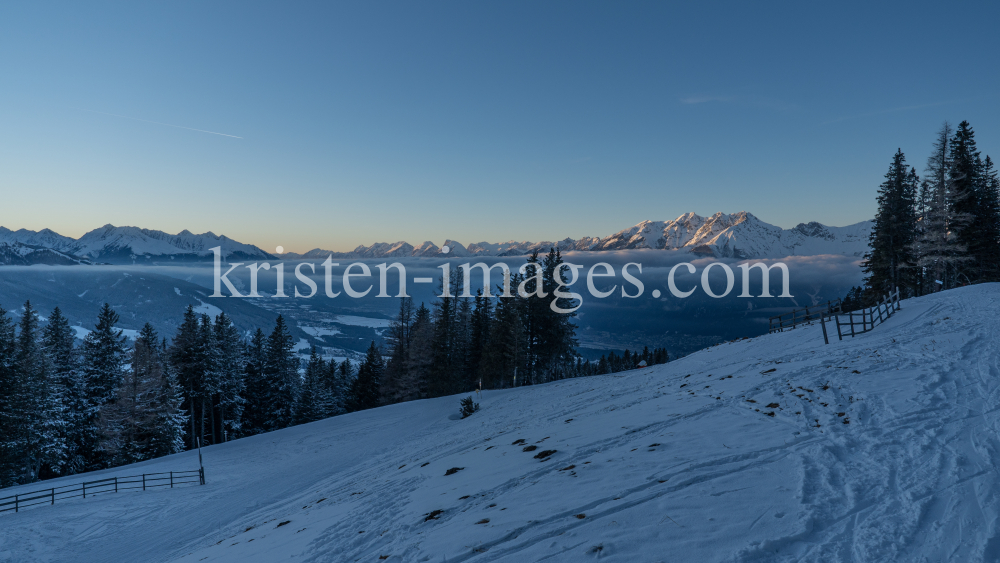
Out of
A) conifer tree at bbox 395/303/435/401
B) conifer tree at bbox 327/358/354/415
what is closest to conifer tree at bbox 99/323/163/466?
conifer tree at bbox 327/358/354/415

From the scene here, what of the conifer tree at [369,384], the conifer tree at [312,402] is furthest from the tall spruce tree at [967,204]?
the conifer tree at [312,402]

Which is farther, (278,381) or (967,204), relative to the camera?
(278,381)

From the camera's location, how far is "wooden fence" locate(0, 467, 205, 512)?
20.4 metres

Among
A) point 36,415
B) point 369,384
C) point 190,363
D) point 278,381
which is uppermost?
point 190,363

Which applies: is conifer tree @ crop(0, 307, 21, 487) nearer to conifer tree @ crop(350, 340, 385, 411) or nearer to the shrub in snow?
conifer tree @ crop(350, 340, 385, 411)

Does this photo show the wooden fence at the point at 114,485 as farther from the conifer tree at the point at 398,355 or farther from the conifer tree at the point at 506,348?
the conifer tree at the point at 506,348

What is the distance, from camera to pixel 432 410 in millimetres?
32312

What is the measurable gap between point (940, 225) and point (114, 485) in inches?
2438

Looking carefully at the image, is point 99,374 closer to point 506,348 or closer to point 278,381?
point 278,381

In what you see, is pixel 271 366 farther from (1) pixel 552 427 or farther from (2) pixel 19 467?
(1) pixel 552 427

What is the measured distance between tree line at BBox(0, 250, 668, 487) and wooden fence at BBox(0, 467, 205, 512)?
9.80m

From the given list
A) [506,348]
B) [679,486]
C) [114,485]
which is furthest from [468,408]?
[679,486]

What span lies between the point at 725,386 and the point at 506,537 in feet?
37.6

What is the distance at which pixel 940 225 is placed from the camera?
35719mm
